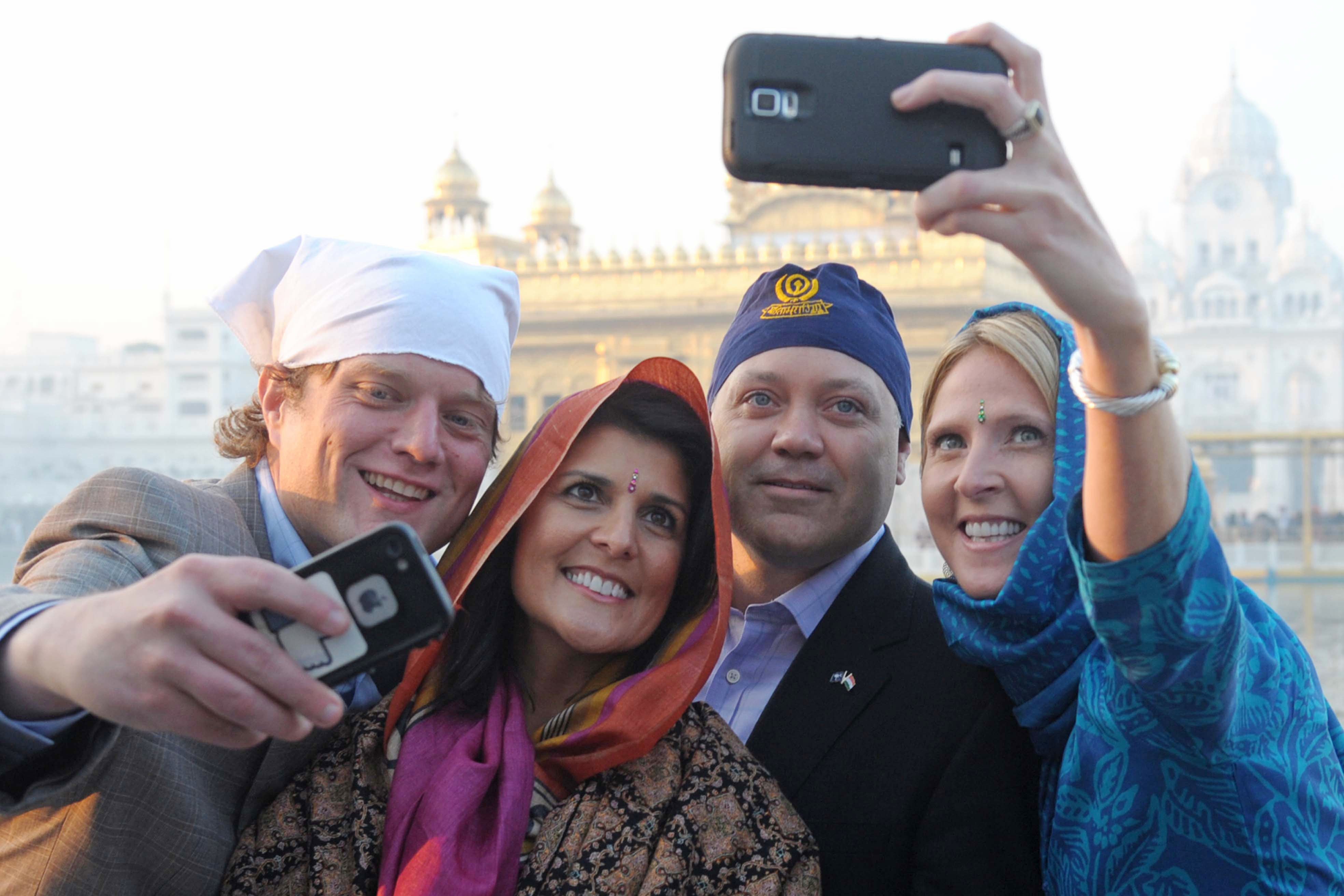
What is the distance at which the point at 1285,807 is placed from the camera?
1357 mm

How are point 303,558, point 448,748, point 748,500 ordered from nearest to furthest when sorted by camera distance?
1. point 448,748
2. point 303,558
3. point 748,500

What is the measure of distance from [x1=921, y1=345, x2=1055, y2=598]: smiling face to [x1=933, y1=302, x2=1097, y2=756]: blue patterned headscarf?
1.2 inches

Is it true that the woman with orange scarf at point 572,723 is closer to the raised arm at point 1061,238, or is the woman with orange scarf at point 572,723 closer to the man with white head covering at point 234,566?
the man with white head covering at point 234,566

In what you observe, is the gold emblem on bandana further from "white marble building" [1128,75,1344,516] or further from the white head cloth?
"white marble building" [1128,75,1344,516]

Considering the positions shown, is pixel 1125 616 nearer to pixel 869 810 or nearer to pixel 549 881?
pixel 869 810

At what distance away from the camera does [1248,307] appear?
4438cm

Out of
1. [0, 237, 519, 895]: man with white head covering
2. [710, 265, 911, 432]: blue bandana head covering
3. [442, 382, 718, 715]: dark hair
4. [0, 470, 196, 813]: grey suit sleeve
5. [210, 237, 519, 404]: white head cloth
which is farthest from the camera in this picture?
[710, 265, 911, 432]: blue bandana head covering

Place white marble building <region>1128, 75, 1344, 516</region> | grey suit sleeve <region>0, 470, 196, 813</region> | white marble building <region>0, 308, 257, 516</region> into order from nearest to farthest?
grey suit sleeve <region>0, 470, 196, 813</region> < white marble building <region>0, 308, 257, 516</region> < white marble building <region>1128, 75, 1344, 516</region>

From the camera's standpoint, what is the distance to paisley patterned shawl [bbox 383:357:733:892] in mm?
1567

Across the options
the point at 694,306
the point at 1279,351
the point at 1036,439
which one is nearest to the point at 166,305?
the point at 694,306

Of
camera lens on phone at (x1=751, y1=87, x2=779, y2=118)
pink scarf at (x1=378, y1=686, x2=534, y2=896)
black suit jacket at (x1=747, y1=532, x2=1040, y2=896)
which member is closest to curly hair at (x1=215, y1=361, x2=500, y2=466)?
pink scarf at (x1=378, y1=686, x2=534, y2=896)

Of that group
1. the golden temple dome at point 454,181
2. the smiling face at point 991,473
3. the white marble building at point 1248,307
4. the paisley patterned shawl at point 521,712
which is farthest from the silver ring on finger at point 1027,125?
the white marble building at point 1248,307

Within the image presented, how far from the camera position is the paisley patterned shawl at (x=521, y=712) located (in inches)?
61.7

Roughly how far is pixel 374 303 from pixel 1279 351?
4408 cm
